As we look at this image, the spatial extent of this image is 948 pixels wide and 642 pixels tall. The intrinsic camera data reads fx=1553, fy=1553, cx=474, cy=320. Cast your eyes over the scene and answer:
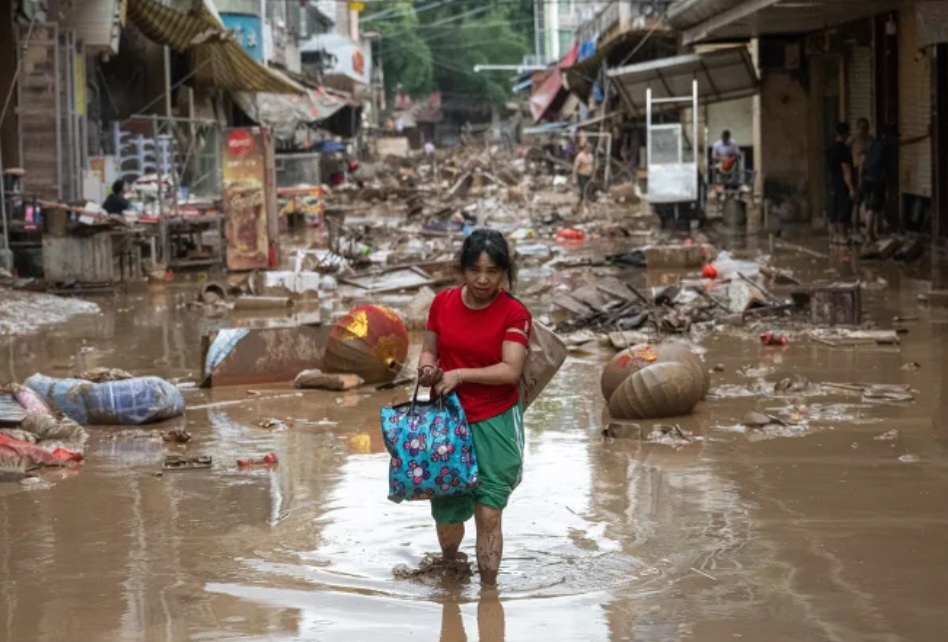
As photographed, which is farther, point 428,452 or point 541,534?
point 541,534

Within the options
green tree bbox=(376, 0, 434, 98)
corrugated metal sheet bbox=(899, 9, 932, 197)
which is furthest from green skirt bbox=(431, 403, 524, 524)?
green tree bbox=(376, 0, 434, 98)

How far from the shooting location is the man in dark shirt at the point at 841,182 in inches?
876

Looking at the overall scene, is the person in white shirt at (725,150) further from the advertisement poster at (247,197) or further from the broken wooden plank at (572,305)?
the broken wooden plank at (572,305)

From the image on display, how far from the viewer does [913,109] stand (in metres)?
21.8

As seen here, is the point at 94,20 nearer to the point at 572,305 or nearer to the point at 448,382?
the point at 572,305

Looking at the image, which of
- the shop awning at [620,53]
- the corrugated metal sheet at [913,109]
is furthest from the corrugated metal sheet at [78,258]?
the shop awning at [620,53]

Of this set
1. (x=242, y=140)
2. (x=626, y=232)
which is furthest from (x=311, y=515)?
(x=626, y=232)

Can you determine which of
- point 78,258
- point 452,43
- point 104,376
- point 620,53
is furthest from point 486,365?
point 452,43

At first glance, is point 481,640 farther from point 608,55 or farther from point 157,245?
point 608,55

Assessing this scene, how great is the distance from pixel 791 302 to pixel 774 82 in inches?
591

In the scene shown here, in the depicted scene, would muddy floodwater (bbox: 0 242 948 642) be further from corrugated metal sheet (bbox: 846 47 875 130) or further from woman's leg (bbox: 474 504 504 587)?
corrugated metal sheet (bbox: 846 47 875 130)

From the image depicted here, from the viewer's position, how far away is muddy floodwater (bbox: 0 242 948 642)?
18.1ft

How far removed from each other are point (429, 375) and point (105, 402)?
15.6 ft

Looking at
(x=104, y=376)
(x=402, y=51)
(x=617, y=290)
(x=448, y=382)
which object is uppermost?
(x=402, y=51)
